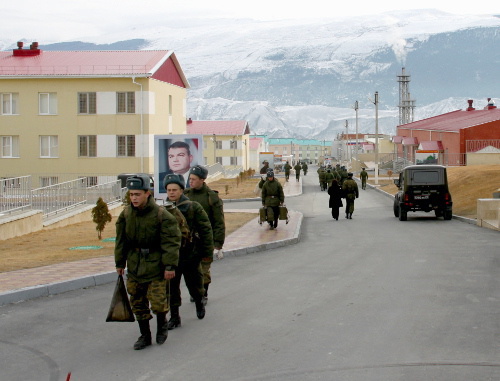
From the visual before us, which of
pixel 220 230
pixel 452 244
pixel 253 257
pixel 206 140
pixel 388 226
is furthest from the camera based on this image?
pixel 206 140

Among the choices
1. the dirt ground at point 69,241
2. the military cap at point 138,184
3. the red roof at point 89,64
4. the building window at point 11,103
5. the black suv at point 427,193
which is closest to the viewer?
the military cap at point 138,184

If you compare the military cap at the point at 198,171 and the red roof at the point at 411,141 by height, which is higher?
the red roof at the point at 411,141

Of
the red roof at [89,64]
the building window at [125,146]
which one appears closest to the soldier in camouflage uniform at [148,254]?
the red roof at [89,64]

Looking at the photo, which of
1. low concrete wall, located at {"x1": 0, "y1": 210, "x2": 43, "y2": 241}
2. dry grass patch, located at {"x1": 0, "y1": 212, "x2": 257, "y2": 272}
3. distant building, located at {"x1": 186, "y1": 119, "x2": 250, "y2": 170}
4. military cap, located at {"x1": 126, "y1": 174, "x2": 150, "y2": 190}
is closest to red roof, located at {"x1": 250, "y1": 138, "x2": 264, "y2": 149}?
distant building, located at {"x1": 186, "y1": 119, "x2": 250, "y2": 170}

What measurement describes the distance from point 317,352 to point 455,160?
57.0 meters

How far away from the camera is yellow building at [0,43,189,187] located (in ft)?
164

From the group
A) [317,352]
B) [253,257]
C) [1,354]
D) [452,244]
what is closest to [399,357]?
[317,352]

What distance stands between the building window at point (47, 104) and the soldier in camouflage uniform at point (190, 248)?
4306 cm

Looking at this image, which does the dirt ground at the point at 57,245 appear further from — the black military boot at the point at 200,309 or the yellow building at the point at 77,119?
the yellow building at the point at 77,119

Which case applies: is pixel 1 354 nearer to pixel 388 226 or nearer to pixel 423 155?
pixel 388 226

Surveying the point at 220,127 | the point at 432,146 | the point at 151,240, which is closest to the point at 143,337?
the point at 151,240

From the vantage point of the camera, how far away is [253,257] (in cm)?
1662

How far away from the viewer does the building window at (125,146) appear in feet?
165

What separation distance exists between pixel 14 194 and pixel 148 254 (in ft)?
51.8
